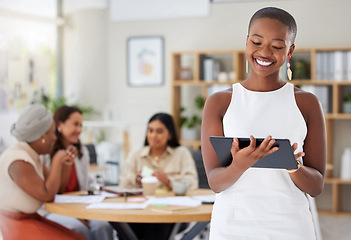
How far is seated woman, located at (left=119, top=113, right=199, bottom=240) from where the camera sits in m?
3.14

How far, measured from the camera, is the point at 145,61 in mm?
5934

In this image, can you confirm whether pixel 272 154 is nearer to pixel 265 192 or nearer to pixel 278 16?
pixel 265 192

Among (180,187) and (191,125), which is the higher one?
(191,125)

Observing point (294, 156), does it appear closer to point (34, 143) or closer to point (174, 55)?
point (34, 143)

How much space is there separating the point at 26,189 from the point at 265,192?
5.05ft

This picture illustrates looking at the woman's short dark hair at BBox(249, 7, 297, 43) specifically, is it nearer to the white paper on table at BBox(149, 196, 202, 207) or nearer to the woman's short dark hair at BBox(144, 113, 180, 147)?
the white paper on table at BBox(149, 196, 202, 207)

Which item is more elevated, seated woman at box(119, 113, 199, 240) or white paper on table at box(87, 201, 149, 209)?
seated woman at box(119, 113, 199, 240)

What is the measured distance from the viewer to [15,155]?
8.23 feet

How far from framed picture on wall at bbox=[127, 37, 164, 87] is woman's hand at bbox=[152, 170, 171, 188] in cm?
303

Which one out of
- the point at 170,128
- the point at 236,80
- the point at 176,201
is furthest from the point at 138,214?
the point at 236,80

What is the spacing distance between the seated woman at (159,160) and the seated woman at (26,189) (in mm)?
585

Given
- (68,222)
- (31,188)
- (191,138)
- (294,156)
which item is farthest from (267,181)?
(191,138)

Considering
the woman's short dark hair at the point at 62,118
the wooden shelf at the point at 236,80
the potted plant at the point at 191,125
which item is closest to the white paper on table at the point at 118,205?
the woman's short dark hair at the point at 62,118

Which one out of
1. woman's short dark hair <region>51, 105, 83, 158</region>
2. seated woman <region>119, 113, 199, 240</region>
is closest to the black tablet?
seated woman <region>119, 113, 199, 240</region>
